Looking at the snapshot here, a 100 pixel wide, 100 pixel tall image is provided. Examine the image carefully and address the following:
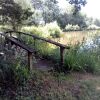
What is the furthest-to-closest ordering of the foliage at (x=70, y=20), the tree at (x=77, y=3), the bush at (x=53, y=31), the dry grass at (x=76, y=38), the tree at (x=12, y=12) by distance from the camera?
1. the foliage at (x=70, y=20)
2. the bush at (x=53, y=31)
3. the tree at (x=12, y=12)
4. the dry grass at (x=76, y=38)
5. the tree at (x=77, y=3)

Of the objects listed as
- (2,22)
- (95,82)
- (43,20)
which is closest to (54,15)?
(43,20)

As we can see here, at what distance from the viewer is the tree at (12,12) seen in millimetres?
16828

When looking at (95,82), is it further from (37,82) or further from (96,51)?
(96,51)

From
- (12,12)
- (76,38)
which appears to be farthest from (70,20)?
(76,38)

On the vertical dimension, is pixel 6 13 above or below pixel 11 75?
above

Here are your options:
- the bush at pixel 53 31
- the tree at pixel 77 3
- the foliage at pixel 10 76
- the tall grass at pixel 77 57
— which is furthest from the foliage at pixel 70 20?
the foliage at pixel 10 76

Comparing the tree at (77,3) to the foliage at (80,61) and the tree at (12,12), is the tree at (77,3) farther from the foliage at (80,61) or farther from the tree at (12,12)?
the tree at (12,12)

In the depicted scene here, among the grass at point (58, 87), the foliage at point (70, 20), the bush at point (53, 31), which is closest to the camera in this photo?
the grass at point (58, 87)

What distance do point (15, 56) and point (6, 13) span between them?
37.8 ft

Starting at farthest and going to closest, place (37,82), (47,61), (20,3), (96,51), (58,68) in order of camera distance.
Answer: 1. (20,3)
2. (96,51)
3. (47,61)
4. (58,68)
5. (37,82)

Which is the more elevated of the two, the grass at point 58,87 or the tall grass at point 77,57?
the tall grass at point 77,57

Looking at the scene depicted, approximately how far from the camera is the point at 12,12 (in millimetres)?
18109

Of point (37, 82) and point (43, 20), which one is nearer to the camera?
point (37, 82)

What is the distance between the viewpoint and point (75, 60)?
774 cm
